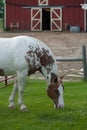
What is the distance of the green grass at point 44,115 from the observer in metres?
6.97

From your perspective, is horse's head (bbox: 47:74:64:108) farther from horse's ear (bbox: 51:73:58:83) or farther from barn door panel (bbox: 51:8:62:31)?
barn door panel (bbox: 51:8:62:31)

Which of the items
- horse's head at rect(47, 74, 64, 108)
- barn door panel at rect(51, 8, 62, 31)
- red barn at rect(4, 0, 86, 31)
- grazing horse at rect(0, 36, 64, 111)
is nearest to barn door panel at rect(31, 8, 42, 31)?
red barn at rect(4, 0, 86, 31)

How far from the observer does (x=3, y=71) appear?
843cm

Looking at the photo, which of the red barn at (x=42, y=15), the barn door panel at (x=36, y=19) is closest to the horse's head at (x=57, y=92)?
the red barn at (x=42, y=15)

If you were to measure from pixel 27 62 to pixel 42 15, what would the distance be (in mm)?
32876

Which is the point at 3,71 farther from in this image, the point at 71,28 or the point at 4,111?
the point at 71,28

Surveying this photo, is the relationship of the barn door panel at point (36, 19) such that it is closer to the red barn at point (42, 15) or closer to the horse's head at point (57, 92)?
the red barn at point (42, 15)

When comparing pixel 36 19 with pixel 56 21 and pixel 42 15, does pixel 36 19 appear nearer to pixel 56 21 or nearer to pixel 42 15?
Result: pixel 42 15

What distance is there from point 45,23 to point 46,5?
5.56 feet

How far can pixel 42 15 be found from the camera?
134 ft

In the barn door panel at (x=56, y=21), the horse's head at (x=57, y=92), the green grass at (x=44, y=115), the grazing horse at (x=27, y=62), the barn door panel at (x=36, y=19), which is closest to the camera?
the green grass at (x=44, y=115)

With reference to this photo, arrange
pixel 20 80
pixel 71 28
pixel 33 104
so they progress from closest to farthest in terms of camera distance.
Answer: pixel 20 80 < pixel 33 104 < pixel 71 28

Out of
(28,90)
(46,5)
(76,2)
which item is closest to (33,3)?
(46,5)

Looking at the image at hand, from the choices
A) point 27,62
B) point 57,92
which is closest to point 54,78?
point 57,92
